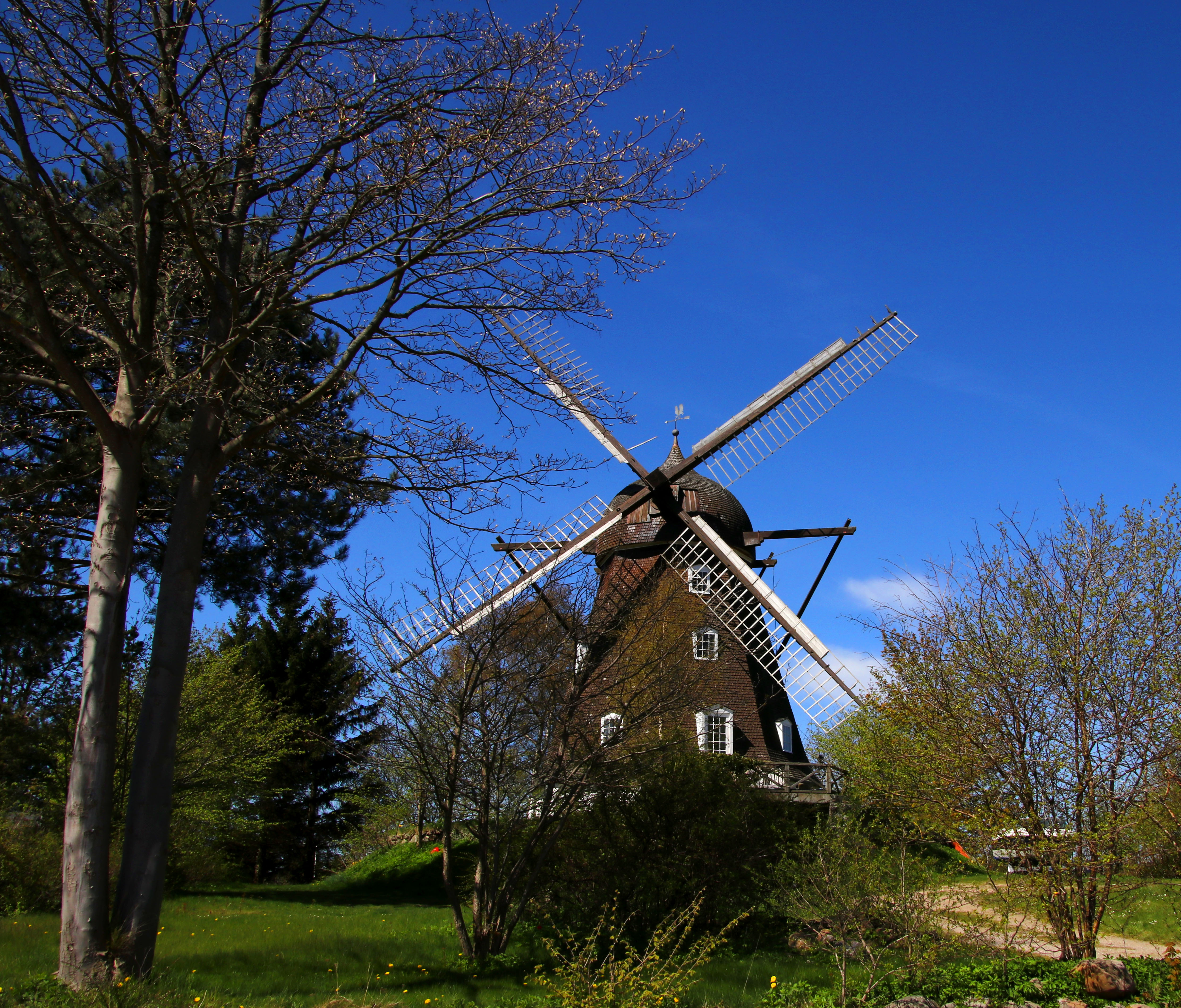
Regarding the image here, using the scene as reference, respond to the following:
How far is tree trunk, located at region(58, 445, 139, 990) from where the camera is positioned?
5570 millimetres

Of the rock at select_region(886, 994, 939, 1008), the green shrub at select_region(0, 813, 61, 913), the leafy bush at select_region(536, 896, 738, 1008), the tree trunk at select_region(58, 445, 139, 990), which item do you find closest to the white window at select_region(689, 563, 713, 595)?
the leafy bush at select_region(536, 896, 738, 1008)

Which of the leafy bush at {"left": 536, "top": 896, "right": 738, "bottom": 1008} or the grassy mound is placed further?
the grassy mound

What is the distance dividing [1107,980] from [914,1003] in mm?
1765

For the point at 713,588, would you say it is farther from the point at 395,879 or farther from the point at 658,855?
the point at 395,879

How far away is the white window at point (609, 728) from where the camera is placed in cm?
910

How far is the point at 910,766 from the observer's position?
8617 millimetres

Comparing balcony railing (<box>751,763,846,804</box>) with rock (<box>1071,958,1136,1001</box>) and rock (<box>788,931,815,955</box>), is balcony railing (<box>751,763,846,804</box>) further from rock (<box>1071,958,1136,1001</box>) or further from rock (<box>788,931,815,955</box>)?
rock (<box>1071,958,1136,1001</box>)

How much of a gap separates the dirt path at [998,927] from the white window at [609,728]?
3.70 metres

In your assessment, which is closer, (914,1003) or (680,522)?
(914,1003)

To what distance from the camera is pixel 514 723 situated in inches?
341

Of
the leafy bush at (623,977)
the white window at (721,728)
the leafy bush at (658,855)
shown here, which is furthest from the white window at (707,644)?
the leafy bush at (623,977)

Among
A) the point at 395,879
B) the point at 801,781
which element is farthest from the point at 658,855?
the point at 395,879

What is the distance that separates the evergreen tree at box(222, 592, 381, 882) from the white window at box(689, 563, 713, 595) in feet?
32.2

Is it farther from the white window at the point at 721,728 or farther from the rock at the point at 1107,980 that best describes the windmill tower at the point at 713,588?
the rock at the point at 1107,980
